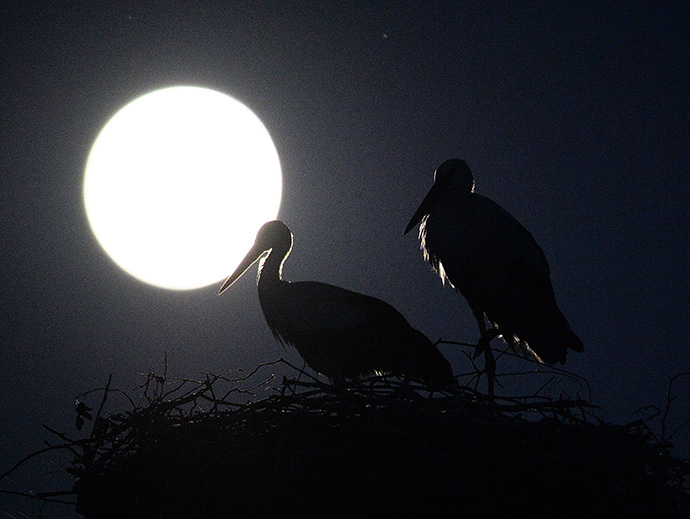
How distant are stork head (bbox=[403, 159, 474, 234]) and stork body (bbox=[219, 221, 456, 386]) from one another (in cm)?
94

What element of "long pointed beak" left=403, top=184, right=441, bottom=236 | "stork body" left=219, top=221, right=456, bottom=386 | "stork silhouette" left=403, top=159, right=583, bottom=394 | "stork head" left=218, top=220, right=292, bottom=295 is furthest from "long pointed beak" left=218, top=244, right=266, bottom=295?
"stork silhouette" left=403, top=159, right=583, bottom=394

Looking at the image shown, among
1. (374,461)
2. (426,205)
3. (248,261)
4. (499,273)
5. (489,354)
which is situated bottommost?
(374,461)

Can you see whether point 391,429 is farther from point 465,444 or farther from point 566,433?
point 566,433

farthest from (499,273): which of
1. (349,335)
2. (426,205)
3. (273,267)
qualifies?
(273,267)

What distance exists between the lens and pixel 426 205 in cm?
632

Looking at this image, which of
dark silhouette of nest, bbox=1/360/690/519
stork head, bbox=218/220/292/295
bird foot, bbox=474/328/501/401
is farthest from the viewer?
stork head, bbox=218/220/292/295

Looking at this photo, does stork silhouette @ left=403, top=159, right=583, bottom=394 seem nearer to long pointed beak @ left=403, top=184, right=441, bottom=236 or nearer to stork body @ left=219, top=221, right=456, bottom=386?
long pointed beak @ left=403, top=184, right=441, bottom=236

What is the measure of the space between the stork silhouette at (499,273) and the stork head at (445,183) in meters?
0.18

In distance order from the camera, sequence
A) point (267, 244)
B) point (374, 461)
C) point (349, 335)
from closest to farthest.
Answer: point (374, 461) < point (349, 335) < point (267, 244)

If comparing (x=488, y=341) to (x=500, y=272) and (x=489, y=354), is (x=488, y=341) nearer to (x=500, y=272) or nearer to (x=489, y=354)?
(x=489, y=354)

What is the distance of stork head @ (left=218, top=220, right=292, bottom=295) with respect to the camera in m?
6.91

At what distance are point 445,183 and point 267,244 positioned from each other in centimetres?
186

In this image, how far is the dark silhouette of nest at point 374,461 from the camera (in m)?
2.90

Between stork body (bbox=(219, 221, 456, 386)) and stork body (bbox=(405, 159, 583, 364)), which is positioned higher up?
stork body (bbox=(405, 159, 583, 364))
